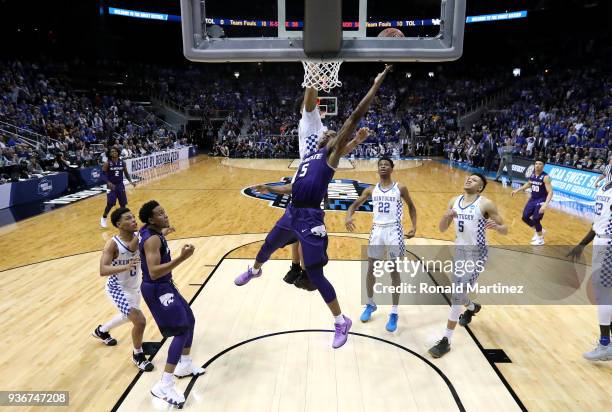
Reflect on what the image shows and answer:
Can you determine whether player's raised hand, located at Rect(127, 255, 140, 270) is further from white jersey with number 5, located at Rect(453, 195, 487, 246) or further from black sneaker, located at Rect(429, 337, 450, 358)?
white jersey with number 5, located at Rect(453, 195, 487, 246)

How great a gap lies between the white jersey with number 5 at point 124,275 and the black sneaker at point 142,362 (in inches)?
26.0

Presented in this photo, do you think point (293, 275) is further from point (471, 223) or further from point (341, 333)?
point (471, 223)

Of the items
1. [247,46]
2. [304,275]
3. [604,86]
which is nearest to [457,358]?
[304,275]

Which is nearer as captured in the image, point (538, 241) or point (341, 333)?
point (341, 333)

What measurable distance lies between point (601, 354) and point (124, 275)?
4833 mm

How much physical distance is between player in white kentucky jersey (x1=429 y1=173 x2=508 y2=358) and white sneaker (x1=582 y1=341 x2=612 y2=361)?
138 centimetres

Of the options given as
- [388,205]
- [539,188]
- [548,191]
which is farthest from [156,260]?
[539,188]

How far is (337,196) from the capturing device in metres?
13.2

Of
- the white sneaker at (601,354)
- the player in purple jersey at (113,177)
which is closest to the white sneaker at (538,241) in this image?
the white sneaker at (601,354)

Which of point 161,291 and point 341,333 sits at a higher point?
point 161,291

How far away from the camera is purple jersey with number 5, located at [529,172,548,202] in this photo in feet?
26.5

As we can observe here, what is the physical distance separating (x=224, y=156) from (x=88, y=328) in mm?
20992

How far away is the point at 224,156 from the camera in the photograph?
2550 cm

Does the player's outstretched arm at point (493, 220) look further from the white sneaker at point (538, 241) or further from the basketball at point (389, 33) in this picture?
the white sneaker at point (538, 241)
